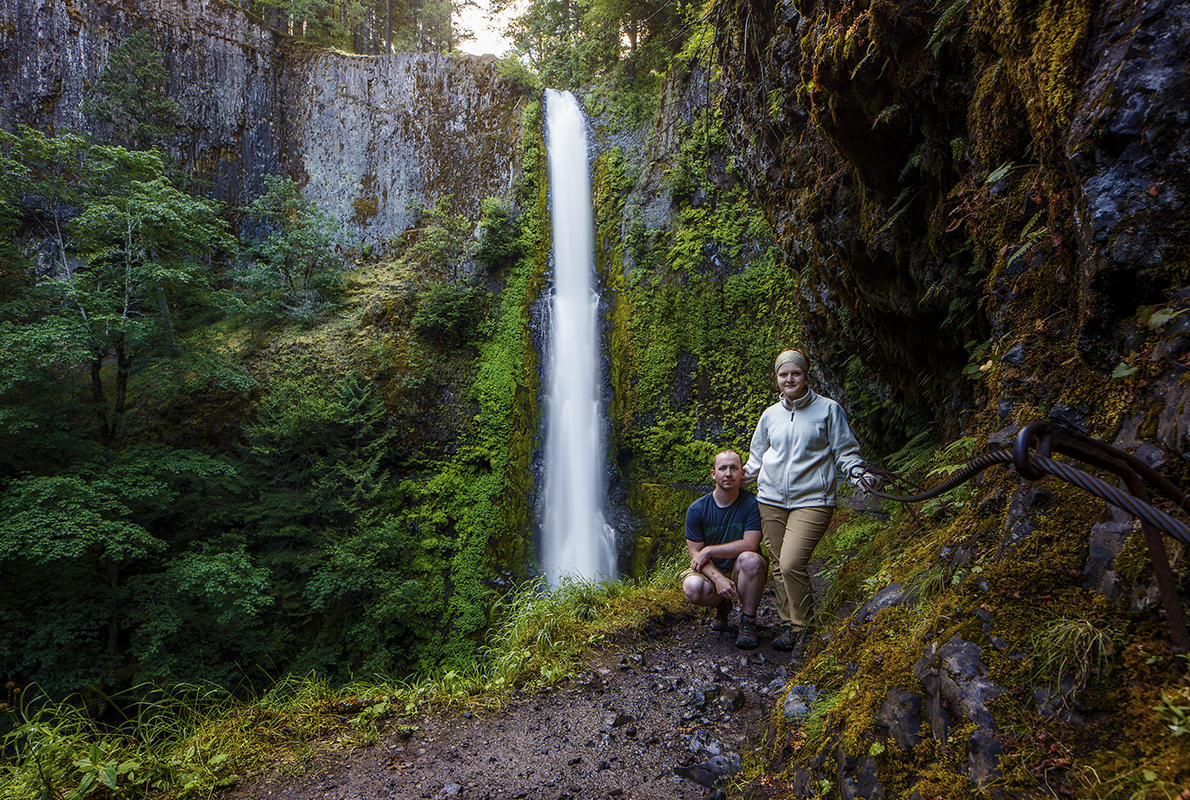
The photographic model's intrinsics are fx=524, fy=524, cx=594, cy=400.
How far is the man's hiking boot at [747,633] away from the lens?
12.1ft

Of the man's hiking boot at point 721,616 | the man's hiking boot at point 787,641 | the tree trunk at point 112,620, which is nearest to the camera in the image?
the man's hiking boot at point 787,641

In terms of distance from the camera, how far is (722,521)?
388 centimetres

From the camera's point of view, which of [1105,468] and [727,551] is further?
[727,551]

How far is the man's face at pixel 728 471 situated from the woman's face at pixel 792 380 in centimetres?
66

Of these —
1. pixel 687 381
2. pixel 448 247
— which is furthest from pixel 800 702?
pixel 448 247

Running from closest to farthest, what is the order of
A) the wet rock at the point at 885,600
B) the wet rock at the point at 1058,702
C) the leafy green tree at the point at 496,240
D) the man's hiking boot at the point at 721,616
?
the wet rock at the point at 1058,702 → the wet rock at the point at 885,600 → the man's hiking boot at the point at 721,616 → the leafy green tree at the point at 496,240

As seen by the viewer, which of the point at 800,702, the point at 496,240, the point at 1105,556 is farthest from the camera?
the point at 496,240

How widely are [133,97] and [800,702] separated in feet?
59.8

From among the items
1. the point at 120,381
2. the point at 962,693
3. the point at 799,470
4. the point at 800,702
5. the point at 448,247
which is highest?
the point at 448,247

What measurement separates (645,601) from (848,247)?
3.36 meters

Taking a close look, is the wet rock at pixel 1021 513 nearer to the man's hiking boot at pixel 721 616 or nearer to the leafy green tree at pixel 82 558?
the man's hiking boot at pixel 721 616

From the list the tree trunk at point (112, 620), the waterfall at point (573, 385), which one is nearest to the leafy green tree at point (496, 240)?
the waterfall at point (573, 385)

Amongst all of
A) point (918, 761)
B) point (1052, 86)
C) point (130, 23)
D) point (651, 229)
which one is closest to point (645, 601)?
point (918, 761)

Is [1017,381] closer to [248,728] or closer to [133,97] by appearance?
[248,728]
